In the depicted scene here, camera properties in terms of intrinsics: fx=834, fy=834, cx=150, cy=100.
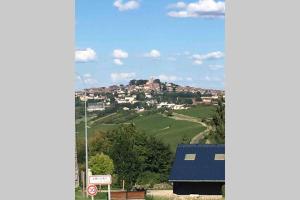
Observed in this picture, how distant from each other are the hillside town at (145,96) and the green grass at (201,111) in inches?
6.9

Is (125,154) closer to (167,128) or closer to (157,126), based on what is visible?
(157,126)

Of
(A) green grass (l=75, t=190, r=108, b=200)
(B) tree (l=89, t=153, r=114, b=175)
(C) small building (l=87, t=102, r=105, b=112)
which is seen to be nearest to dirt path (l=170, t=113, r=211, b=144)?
(C) small building (l=87, t=102, r=105, b=112)

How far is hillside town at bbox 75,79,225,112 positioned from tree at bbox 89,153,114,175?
1449mm

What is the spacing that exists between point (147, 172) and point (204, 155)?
217 centimetres

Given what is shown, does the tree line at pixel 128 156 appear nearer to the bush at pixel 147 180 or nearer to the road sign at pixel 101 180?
the bush at pixel 147 180

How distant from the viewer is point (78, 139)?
2291 cm

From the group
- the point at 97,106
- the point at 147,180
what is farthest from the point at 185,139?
the point at 97,106

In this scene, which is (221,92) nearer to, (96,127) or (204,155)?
(204,155)

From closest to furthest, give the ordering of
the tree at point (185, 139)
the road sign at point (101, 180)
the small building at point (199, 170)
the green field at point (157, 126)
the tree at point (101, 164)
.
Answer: the road sign at point (101, 180) < the tree at point (101, 164) < the small building at point (199, 170) < the green field at point (157, 126) < the tree at point (185, 139)

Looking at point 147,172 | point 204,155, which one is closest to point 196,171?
point 204,155

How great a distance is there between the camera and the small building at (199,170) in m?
22.4

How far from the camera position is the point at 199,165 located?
75.2ft

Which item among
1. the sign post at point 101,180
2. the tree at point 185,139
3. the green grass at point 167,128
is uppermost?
the green grass at point 167,128

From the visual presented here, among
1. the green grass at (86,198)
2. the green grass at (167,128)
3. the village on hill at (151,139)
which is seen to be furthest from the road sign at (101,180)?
the green grass at (167,128)
